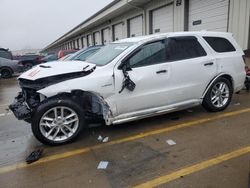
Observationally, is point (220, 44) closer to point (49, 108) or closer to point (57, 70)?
point (57, 70)

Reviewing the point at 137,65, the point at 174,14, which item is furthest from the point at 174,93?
the point at 174,14

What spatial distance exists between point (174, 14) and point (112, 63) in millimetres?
9201

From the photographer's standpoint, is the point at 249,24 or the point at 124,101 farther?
the point at 249,24

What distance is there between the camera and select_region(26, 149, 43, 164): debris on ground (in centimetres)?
351

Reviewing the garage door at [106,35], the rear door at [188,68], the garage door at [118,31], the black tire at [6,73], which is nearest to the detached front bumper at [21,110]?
the rear door at [188,68]

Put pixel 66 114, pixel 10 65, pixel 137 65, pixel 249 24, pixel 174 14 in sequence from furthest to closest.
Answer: pixel 10 65, pixel 174 14, pixel 249 24, pixel 137 65, pixel 66 114

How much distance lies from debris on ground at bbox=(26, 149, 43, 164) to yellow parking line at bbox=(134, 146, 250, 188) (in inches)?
65.7

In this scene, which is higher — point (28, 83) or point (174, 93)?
point (28, 83)

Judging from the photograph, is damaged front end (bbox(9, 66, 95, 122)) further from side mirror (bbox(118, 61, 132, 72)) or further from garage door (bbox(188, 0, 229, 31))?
garage door (bbox(188, 0, 229, 31))

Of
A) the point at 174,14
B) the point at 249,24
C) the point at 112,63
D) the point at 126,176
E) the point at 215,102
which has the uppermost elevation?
the point at 174,14

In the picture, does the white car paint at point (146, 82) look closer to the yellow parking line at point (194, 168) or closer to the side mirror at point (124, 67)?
the side mirror at point (124, 67)

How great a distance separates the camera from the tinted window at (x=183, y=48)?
4633 millimetres

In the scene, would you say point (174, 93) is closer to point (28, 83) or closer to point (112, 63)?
point (112, 63)

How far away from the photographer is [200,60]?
4.87m
